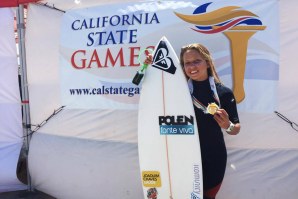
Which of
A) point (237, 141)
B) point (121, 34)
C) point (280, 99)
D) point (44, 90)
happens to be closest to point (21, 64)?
point (44, 90)

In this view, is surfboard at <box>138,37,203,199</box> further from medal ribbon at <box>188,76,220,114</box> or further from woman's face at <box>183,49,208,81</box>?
woman's face at <box>183,49,208,81</box>

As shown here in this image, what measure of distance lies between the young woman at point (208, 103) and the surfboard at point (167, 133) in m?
0.09

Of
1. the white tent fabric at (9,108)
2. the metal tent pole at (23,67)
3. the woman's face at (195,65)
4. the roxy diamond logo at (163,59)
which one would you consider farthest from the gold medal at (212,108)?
the white tent fabric at (9,108)

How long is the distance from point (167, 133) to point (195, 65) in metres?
0.64

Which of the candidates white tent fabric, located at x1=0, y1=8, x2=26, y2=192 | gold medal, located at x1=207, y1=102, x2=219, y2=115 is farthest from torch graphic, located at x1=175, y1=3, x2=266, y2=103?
white tent fabric, located at x1=0, y1=8, x2=26, y2=192

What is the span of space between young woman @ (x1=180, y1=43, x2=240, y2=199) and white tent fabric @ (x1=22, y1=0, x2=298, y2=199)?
0.68 metres

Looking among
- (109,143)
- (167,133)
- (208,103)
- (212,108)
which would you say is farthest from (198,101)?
(109,143)

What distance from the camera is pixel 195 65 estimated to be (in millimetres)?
2543

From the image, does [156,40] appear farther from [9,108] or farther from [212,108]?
[9,108]

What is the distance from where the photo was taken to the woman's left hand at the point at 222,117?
2.33 meters

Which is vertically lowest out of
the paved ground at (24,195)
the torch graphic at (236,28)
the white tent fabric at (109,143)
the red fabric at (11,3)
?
the paved ground at (24,195)

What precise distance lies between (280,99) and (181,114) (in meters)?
0.95

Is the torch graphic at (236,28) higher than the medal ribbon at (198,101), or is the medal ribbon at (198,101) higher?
the torch graphic at (236,28)

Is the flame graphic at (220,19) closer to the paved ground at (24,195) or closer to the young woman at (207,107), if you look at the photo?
the young woman at (207,107)
